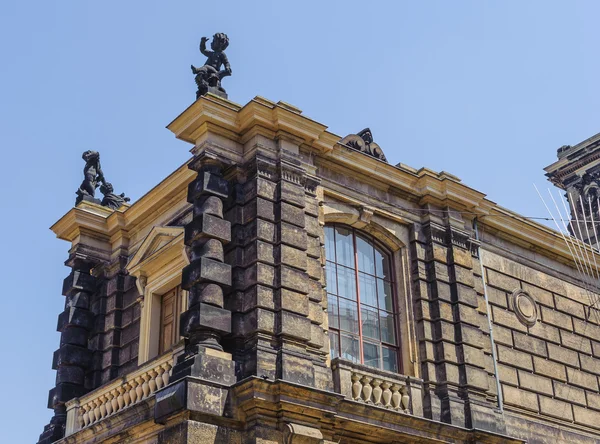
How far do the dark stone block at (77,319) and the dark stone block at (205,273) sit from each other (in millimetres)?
4905

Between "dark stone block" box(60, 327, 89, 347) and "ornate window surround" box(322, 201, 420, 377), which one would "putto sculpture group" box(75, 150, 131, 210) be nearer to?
"dark stone block" box(60, 327, 89, 347)

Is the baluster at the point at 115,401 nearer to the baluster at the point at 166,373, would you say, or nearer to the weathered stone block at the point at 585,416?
the baluster at the point at 166,373

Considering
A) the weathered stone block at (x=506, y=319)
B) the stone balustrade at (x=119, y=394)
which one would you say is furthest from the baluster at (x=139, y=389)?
the weathered stone block at (x=506, y=319)

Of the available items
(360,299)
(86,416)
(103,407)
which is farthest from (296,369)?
(86,416)

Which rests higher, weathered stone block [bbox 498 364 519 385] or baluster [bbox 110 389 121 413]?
weathered stone block [bbox 498 364 519 385]

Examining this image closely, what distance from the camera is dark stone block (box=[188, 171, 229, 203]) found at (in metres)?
16.7

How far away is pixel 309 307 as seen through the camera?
16.4 meters

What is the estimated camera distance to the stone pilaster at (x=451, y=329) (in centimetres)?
1756

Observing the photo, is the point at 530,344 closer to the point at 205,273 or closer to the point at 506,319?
the point at 506,319

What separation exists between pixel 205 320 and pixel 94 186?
25.0 ft

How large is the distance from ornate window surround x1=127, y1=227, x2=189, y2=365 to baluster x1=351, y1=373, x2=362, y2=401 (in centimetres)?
387

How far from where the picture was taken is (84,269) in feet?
67.6

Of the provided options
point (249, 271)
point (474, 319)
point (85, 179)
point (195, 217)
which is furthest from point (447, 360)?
point (85, 179)

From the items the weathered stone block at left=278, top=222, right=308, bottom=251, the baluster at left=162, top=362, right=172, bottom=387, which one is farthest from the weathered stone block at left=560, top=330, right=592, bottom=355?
the baluster at left=162, top=362, right=172, bottom=387
